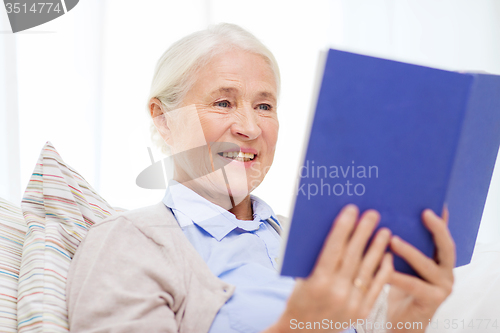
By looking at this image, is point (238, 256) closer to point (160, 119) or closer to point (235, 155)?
point (235, 155)

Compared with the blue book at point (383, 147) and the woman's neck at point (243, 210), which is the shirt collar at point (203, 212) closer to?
the woman's neck at point (243, 210)

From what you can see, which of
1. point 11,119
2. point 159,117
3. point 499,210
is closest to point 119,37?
point 11,119

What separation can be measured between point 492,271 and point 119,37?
1818 millimetres

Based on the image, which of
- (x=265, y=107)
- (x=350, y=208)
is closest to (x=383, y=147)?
(x=350, y=208)

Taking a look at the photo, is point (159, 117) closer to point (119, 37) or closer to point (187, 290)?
point (187, 290)

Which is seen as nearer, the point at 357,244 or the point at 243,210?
the point at 357,244

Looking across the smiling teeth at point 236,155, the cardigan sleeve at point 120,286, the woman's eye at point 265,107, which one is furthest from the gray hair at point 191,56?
the cardigan sleeve at point 120,286

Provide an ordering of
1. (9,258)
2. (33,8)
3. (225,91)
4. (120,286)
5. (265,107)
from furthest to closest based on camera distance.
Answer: (33,8) → (265,107) → (225,91) → (9,258) → (120,286)

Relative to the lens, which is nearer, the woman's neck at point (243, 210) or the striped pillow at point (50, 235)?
the striped pillow at point (50, 235)

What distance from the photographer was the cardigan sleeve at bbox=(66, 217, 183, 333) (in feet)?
2.54

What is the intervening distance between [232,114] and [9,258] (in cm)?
67

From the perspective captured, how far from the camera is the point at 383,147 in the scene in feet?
2.06

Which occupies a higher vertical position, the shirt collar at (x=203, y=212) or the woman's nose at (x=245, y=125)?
the woman's nose at (x=245, y=125)

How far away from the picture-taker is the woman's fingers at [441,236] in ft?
2.13
